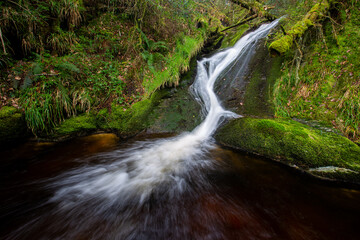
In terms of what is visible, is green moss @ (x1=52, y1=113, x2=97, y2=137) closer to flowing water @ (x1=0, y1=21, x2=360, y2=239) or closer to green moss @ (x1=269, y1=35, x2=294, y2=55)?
flowing water @ (x1=0, y1=21, x2=360, y2=239)

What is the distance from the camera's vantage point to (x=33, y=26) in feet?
Answer: 12.3

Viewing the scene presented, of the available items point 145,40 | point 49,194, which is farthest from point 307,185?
point 145,40

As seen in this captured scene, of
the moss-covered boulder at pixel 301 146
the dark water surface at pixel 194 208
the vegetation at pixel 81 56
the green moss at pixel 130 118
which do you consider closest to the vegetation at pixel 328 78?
the moss-covered boulder at pixel 301 146

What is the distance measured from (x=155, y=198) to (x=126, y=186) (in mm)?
644

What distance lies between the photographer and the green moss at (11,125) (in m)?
2.94

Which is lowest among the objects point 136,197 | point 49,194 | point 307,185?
point 307,185

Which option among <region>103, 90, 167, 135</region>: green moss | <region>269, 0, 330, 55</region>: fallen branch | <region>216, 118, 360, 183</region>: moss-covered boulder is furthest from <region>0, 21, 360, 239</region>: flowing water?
<region>269, 0, 330, 55</region>: fallen branch

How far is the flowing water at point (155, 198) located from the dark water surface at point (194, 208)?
0.04ft

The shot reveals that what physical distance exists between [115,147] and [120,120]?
2.95ft

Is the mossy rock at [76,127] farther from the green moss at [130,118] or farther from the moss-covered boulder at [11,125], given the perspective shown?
the moss-covered boulder at [11,125]

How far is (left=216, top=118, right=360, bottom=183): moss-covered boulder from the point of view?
2455 mm

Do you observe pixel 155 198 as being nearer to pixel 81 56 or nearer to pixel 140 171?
pixel 140 171

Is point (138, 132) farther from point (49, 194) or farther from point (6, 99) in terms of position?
point (6, 99)

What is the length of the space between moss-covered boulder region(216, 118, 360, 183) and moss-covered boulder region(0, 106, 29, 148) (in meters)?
4.98
